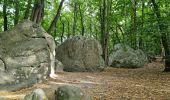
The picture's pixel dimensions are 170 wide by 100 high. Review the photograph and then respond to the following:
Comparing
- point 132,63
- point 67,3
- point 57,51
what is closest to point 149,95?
point 57,51

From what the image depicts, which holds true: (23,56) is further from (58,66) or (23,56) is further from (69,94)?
(58,66)

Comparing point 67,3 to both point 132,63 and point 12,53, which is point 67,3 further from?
point 12,53

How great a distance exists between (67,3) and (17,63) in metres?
23.1

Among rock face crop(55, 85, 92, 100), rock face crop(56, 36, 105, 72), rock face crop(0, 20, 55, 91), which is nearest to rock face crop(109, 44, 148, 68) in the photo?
rock face crop(56, 36, 105, 72)

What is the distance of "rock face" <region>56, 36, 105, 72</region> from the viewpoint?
17188 millimetres

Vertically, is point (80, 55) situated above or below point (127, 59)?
above

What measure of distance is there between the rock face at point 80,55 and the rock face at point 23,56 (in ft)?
13.9

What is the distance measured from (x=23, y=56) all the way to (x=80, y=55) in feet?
20.9

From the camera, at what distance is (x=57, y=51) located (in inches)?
717

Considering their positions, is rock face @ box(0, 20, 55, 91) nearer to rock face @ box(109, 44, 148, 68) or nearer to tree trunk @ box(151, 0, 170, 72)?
tree trunk @ box(151, 0, 170, 72)

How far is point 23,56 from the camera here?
1156 cm

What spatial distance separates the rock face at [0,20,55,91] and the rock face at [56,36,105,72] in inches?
167

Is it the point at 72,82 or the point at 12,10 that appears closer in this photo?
the point at 72,82

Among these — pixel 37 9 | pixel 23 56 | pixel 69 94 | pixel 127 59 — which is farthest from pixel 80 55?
pixel 69 94
